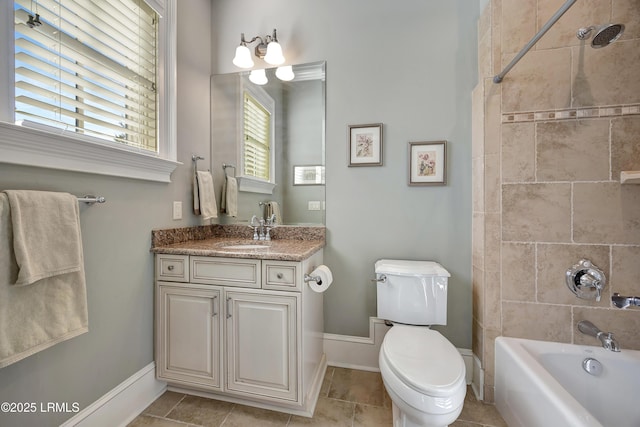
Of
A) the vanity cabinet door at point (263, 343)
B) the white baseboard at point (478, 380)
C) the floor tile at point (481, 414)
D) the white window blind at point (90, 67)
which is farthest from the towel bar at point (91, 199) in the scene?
the white baseboard at point (478, 380)

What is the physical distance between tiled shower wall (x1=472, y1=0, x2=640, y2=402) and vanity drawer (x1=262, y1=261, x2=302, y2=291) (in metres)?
1.09

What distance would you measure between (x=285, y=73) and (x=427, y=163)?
47.7 inches

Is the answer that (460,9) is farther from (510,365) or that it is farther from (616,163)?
(510,365)

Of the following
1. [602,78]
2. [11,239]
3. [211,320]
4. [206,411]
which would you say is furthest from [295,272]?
[602,78]

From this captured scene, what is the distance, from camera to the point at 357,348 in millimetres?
1876

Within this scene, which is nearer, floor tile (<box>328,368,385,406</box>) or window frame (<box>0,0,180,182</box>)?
window frame (<box>0,0,180,182</box>)

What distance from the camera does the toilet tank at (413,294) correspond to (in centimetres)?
152

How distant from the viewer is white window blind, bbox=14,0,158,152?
3.43ft

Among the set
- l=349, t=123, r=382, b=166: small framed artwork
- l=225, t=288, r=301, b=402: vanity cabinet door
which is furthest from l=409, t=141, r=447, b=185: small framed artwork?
l=225, t=288, r=301, b=402: vanity cabinet door

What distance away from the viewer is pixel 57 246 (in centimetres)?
104

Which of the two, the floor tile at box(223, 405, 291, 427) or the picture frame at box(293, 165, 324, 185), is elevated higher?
the picture frame at box(293, 165, 324, 185)

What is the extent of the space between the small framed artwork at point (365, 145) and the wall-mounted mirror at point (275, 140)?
22cm

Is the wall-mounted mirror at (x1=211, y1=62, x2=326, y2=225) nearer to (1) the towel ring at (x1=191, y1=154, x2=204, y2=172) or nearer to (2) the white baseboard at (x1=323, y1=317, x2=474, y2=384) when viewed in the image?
(1) the towel ring at (x1=191, y1=154, x2=204, y2=172)

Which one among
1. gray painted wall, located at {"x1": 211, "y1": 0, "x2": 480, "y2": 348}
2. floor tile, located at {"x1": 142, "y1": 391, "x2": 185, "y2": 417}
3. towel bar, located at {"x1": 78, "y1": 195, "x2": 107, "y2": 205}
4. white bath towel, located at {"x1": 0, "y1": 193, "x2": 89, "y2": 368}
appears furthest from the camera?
gray painted wall, located at {"x1": 211, "y1": 0, "x2": 480, "y2": 348}
